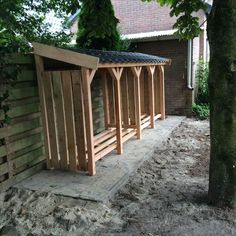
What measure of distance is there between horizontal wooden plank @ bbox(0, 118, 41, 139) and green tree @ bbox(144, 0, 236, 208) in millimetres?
3147

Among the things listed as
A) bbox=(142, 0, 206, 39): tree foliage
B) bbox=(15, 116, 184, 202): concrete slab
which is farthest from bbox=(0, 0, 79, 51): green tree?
bbox=(15, 116, 184, 202): concrete slab

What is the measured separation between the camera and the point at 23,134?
5.23 meters

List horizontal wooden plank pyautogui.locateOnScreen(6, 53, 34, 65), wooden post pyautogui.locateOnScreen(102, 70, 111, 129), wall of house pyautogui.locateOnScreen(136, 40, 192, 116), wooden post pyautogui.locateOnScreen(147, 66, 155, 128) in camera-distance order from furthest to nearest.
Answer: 1. wall of house pyautogui.locateOnScreen(136, 40, 192, 116)
2. wooden post pyautogui.locateOnScreen(147, 66, 155, 128)
3. wooden post pyautogui.locateOnScreen(102, 70, 111, 129)
4. horizontal wooden plank pyautogui.locateOnScreen(6, 53, 34, 65)

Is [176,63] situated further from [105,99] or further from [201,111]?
[105,99]

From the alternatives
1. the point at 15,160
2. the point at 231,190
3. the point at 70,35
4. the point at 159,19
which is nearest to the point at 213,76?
the point at 231,190

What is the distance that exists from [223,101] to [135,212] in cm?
185

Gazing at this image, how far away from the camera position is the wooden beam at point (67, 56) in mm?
4794

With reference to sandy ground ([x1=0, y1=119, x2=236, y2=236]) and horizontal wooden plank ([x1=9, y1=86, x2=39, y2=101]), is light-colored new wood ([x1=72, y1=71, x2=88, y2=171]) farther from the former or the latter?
A: sandy ground ([x1=0, y1=119, x2=236, y2=236])

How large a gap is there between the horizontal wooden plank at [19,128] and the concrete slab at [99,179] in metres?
0.87

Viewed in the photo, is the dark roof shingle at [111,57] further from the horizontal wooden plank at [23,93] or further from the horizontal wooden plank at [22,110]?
the horizontal wooden plank at [22,110]

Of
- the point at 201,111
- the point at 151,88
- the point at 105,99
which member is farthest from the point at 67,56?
the point at 201,111

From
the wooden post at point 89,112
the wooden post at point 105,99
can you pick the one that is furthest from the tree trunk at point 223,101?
the wooden post at point 105,99

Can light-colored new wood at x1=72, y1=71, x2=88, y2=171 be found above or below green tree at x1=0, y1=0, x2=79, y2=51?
below

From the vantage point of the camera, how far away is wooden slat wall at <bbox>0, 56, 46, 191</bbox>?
489 cm
